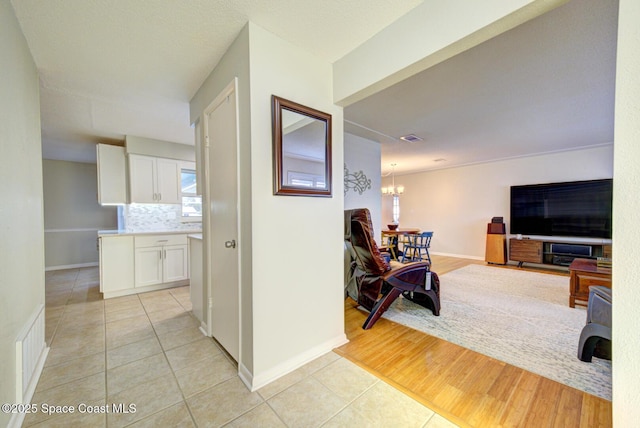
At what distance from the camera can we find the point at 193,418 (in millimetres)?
1363

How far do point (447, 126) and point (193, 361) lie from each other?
4057 millimetres

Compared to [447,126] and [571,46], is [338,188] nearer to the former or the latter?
[571,46]

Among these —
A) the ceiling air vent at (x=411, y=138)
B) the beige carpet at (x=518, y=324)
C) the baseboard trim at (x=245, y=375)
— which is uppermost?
the ceiling air vent at (x=411, y=138)

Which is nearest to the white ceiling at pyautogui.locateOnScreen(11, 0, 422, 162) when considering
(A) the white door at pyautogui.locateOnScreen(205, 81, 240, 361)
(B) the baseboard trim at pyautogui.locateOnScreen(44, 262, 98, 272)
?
(A) the white door at pyautogui.locateOnScreen(205, 81, 240, 361)

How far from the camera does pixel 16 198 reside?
4.74 ft

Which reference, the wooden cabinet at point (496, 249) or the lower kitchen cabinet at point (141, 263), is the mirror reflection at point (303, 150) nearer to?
the lower kitchen cabinet at point (141, 263)

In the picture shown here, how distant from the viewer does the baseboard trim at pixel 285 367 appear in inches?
63.0

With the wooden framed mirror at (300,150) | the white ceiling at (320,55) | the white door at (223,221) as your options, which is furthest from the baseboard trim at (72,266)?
the wooden framed mirror at (300,150)

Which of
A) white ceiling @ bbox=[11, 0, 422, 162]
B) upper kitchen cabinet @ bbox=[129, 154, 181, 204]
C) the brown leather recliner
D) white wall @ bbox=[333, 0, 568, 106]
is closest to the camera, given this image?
white wall @ bbox=[333, 0, 568, 106]

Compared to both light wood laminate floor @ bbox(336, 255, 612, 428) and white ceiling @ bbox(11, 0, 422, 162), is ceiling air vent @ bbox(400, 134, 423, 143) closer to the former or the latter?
white ceiling @ bbox(11, 0, 422, 162)

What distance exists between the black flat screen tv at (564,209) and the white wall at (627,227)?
5330 millimetres

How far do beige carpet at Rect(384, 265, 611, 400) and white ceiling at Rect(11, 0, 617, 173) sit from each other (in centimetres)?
238

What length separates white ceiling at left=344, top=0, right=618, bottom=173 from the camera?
5.78 feet

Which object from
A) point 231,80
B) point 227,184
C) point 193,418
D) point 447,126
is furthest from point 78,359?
point 447,126
